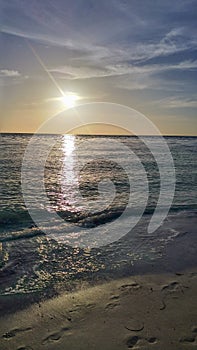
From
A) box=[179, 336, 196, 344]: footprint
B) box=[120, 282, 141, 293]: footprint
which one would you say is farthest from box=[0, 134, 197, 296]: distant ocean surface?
box=[179, 336, 196, 344]: footprint

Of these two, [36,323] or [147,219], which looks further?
[147,219]

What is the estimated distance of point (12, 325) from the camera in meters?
4.71

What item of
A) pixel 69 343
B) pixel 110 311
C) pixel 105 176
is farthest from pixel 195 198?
pixel 69 343

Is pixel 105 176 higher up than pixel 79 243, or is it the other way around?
pixel 105 176

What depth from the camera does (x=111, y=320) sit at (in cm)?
476

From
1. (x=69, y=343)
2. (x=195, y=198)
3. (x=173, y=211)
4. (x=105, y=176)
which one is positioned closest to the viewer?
(x=69, y=343)

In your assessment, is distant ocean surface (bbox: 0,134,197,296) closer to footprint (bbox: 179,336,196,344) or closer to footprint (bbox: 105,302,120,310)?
footprint (bbox: 105,302,120,310)

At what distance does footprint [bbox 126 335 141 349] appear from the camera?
4172 mm

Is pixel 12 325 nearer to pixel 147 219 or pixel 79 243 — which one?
pixel 79 243

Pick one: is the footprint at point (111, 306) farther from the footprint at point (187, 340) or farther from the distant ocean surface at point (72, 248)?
the footprint at point (187, 340)

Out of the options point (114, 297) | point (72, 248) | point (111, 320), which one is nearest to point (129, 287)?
point (114, 297)

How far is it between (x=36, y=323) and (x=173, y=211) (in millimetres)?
8785

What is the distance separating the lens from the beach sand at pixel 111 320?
423cm

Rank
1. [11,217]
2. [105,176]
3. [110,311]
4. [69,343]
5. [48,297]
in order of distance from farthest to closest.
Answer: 1. [105,176]
2. [11,217]
3. [48,297]
4. [110,311]
5. [69,343]
